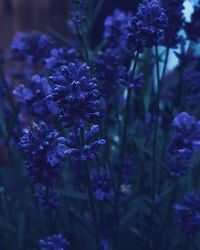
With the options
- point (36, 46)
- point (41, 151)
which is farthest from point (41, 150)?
point (36, 46)

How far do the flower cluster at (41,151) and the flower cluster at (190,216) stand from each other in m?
0.31

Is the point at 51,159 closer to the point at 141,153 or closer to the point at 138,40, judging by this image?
the point at 138,40

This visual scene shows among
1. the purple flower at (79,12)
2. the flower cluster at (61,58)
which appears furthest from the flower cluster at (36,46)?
the purple flower at (79,12)

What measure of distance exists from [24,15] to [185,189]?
318cm

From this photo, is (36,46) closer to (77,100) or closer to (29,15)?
(77,100)

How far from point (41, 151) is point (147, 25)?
35 cm

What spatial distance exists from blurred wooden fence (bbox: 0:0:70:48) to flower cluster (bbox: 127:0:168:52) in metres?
3.32

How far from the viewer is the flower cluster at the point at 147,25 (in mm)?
1235

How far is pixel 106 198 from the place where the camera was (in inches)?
59.2

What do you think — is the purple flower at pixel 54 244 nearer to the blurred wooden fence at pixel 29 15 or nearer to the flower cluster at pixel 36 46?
the flower cluster at pixel 36 46

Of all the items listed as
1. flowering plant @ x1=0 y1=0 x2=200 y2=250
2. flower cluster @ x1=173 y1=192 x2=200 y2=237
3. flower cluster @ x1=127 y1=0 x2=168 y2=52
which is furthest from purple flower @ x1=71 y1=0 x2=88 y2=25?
flower cluster @ x1=173 y1=192 x2=200 y2=237

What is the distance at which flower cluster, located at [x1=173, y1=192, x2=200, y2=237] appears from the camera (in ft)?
4.37

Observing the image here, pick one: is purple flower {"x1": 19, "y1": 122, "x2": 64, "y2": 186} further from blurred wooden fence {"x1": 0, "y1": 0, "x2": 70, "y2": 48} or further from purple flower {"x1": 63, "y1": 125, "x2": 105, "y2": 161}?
blurred wooden fence {"x1": 0, "y1": 0, "x2": 70, "y2": 48}

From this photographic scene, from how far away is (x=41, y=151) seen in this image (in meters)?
1.21
